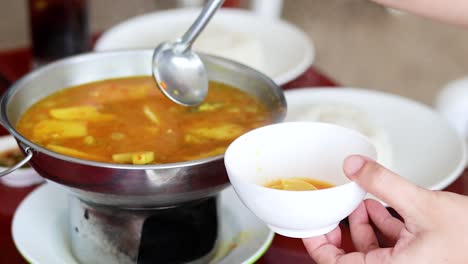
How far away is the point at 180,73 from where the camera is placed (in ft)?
3.99

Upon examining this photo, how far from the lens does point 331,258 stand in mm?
947

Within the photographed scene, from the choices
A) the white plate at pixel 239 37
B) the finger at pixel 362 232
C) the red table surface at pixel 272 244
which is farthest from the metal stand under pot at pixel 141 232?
the white plate at pixel 239 37

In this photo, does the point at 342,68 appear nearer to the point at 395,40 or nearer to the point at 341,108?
the point at 395,40

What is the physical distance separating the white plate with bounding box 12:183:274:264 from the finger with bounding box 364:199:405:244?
19 cm

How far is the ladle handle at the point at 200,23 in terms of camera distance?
112cm

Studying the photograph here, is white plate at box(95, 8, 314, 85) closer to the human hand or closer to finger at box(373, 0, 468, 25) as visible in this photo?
finger at box(373, 0, 468, 25)

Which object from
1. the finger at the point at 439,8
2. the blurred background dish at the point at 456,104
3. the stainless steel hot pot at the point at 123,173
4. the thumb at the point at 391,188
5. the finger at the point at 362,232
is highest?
the finger at the point at 439,8

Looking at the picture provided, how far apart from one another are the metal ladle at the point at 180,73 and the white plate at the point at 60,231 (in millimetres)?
208

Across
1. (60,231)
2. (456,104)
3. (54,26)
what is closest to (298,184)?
(60,231)

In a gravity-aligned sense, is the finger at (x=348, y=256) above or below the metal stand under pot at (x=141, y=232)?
above

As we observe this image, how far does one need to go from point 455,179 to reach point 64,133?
787 mm

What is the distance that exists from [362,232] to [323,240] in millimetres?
73

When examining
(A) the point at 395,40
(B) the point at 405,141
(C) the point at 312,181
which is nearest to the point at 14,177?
(C) the point at 312,181

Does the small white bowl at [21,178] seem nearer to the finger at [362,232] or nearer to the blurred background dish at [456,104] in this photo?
the finger at [362,232]
